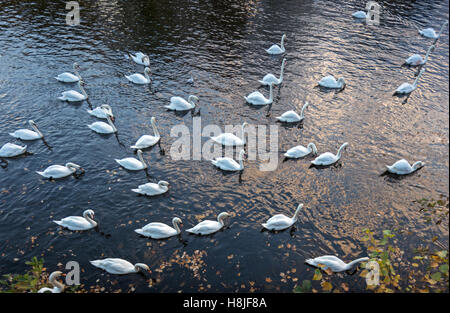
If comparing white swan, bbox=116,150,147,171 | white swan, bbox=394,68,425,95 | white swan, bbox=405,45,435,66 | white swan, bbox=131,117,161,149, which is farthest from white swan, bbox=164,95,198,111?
white swan, bbox=405,45,435,66

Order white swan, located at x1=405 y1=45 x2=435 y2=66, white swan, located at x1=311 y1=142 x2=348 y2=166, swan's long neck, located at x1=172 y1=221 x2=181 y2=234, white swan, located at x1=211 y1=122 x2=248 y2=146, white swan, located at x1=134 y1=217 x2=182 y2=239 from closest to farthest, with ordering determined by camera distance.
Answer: white swan, located at x1=134 y1=217 x2=182 y2=239 → swan's long neck, located at x1=172 y1=221 x2=181 y2=234 → white swan, located at x1=311 y1=142 x2=348 y2=166 → white swan, located at x1=211 y1=122 x2=248 y2=146 → white swan, located at x1=405 y1=45 x2=435 y2=66

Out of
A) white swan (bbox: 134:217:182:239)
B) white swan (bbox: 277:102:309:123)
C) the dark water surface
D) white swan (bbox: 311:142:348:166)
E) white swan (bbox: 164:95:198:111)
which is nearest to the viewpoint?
the dark water surface

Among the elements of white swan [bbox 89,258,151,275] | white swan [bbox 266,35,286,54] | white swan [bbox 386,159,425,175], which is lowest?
white swan [bbox 89,258,151,275]

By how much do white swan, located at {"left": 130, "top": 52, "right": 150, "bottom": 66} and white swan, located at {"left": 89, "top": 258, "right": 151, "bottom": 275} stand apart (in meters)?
18.7

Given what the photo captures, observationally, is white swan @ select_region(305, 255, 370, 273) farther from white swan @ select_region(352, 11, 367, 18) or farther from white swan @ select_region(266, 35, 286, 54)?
white swan @ select_region(352, 11, 367, 18)

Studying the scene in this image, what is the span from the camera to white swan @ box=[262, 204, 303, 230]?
13758 millimetres

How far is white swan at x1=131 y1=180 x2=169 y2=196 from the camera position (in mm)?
15203

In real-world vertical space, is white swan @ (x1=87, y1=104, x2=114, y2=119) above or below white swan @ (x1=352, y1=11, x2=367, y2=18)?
below

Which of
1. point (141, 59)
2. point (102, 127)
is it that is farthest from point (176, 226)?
point (141, 59)

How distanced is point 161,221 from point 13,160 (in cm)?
→ 998

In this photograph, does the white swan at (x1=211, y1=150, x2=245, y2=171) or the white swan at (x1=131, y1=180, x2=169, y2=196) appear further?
the white swan at (x1=211, y1=150, x2=245, y2=171)

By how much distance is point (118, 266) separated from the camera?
468 inches

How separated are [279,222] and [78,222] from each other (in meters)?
9.03
